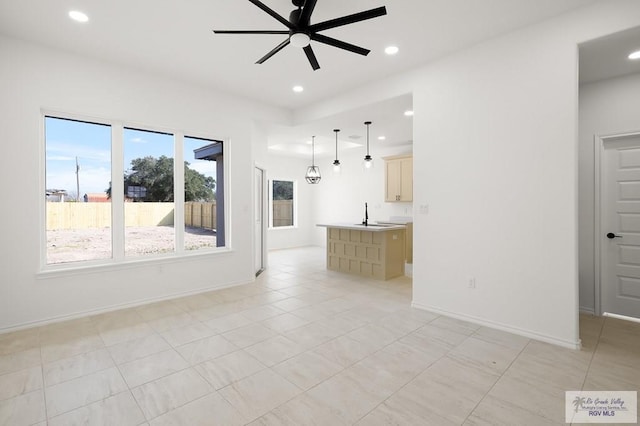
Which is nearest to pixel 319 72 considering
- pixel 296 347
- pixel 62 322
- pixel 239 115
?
pixel 239 115

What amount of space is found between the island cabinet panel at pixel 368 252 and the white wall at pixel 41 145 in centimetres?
224

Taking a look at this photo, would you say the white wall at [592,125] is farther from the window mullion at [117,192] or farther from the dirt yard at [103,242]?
the window mullion at [117,192]

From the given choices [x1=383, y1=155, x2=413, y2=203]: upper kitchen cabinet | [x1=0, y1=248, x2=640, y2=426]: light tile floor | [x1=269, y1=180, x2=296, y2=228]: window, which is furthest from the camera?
[x1=269, y1=180, x2=296, y2=228]: window

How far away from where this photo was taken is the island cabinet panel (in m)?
5.52

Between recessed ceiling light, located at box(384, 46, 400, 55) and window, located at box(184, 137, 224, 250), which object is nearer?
recessed ceiling light, located at box(384, 46, 400, 55)

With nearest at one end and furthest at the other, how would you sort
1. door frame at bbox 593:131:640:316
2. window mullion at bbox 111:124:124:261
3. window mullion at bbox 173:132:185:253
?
door frame at bbox 593:131:640:316 → window mullion at bbox 111:124:124:261 → window mullion at bbox 173:132:185:253

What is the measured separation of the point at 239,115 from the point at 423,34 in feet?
10.0

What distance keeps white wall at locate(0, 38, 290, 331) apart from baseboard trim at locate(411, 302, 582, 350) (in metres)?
3.14

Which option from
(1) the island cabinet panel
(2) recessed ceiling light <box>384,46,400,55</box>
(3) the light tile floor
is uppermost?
(2) recessed ceiling light <box>384,46,400,55</box>

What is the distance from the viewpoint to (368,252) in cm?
572

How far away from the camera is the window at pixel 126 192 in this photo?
12.2 feet


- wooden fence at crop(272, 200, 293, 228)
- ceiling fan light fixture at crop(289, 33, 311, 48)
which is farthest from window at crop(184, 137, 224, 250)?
wooden fence at crop(272, 200, 293, 228)

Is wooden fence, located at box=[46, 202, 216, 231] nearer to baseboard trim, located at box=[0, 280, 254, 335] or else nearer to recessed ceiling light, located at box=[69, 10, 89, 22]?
baseboard trim, located at box=[0, 280, 254, 335]

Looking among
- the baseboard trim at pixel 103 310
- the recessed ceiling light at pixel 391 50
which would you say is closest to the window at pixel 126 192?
the baseboard trim at pixel 103 310
